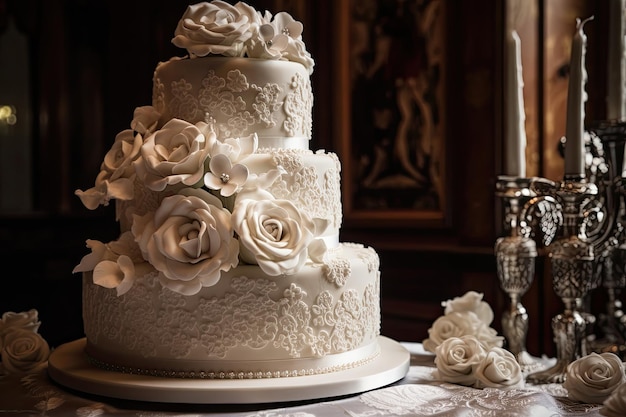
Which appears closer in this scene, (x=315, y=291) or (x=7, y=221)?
(x=315, y=291)

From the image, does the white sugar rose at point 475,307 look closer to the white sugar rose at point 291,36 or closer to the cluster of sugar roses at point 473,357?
the cluster of sugar roses at point 473,357

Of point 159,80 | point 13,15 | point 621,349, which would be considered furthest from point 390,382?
point 13,15

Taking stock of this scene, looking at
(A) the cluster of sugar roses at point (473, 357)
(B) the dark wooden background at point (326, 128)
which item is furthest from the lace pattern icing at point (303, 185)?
(B) the dark wooden background at point (326, 128)

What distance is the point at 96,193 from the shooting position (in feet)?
7.55

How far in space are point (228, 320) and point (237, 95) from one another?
26.5 inches

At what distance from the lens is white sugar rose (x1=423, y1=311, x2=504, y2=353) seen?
2.65 m

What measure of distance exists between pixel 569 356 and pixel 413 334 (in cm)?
259

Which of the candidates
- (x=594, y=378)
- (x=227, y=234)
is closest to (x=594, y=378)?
(x=594, y=378)

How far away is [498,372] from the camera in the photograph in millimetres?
2260

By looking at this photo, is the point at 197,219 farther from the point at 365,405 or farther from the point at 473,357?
the point at 473,357

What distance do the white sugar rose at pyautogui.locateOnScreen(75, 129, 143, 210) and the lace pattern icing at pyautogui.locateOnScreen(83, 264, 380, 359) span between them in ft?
0.88

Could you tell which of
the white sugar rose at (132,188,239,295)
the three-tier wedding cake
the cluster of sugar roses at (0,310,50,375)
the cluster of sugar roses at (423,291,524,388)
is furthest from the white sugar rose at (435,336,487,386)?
the cluster of sugar roses at (0,310,50,375)

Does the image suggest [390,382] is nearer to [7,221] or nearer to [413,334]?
[413,334]

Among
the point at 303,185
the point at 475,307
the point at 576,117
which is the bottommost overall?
the point at 475,307
